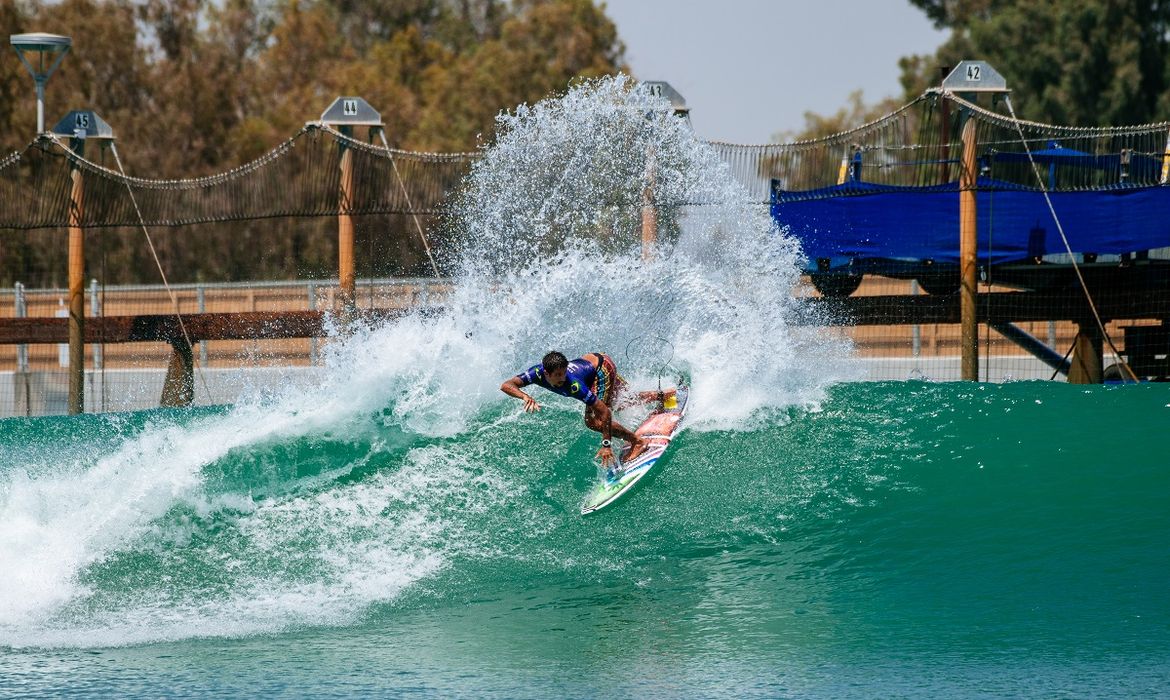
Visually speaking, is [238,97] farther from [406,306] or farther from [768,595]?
[768,595]

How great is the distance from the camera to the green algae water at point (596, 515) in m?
7.94

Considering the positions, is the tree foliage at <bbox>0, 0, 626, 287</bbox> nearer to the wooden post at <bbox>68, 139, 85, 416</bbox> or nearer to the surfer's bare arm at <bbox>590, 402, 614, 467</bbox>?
the wooden post at <bbox>68, 139, 85, 416</bbox>

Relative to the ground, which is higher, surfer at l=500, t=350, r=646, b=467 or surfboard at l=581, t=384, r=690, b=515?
surfer at l=500, t=350, r=646, b=467

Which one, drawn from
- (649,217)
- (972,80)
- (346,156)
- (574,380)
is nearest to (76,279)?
(346,156)

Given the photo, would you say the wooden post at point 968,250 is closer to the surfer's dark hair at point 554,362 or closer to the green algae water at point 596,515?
the green algae water at point 596,515

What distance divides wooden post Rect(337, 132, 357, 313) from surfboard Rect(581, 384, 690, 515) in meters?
4.09

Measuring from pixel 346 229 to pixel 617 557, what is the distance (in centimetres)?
605

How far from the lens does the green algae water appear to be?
7938 millimetres

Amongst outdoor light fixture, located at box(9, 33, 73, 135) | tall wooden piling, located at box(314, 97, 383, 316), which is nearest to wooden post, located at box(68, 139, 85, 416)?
outdoor light fixture, located at box(9, 33, 73, 135)

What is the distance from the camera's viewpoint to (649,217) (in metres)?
13.5

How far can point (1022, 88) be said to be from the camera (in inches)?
1586

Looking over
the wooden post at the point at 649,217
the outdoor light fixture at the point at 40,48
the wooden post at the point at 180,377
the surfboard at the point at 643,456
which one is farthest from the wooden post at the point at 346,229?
the surfboard at the point at 643,456

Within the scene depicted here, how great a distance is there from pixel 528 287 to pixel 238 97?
99.2 feet

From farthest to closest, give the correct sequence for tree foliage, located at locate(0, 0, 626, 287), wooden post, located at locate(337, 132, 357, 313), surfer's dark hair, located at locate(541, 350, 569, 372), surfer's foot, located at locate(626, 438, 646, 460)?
1. tree foliage, located at locate(0, 0, 626, 287)
2. wooden post, located at locate(337, 132, 357, 313)
3. surfer's foot, located at locate(626, 438, 646, 460)
4. surfer's dark hair, located at locate(541, 350, 569, 372)
